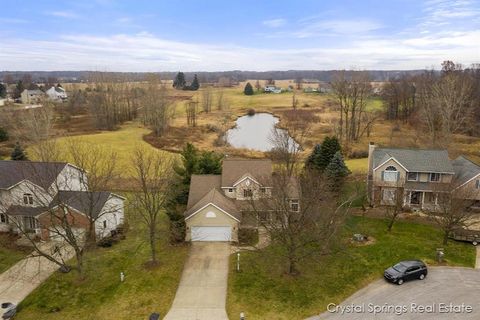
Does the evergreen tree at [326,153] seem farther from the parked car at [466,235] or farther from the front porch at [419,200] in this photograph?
the parked car at [466,235]

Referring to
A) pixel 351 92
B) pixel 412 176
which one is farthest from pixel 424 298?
pixel 351 92

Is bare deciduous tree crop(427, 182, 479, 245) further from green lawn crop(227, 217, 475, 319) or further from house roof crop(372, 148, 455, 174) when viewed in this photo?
house roof crop(372, 148, 455, 174)

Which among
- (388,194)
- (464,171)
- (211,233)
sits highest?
(464,171)

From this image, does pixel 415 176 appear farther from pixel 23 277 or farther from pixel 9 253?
pixel 9 253

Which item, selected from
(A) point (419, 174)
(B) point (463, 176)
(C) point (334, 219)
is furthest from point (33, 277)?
(B) point (463, 176)

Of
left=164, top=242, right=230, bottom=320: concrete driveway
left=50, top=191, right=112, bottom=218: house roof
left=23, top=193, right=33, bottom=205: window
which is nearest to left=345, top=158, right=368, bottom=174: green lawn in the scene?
left=164, top=242, right=230, bottom=320: concrete driveway

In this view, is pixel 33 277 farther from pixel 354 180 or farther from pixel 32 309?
pixel 354 180
